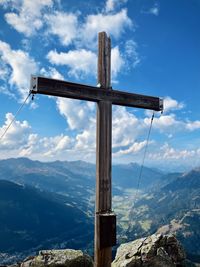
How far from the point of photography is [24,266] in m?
9.87

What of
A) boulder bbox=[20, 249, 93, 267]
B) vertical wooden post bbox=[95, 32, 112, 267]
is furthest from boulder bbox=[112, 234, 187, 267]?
vertical wooden post bbox=[95, 32, 112, 267]

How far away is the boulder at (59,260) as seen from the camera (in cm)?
997

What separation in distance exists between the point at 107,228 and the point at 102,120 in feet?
8.26

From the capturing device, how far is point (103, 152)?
6.61 m

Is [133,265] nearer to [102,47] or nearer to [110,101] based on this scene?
[110,101]

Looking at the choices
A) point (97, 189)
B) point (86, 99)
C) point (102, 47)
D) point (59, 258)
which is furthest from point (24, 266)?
point (102, 47)

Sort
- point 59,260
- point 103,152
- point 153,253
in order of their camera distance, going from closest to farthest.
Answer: point 103,152, point 59,260, point 153,253

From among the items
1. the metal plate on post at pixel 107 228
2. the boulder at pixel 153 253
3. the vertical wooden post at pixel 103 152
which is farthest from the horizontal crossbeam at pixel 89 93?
the boulder at pixel 153 253

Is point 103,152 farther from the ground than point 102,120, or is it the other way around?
point 102,120

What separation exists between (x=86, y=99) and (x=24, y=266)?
6.77 metres

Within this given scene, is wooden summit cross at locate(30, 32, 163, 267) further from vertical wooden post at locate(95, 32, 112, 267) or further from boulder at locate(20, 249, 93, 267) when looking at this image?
boulder at locate(20, 249, 93, 267)

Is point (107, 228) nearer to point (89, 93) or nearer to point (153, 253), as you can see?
point (89, 93)

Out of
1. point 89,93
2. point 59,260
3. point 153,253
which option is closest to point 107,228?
point 89,93

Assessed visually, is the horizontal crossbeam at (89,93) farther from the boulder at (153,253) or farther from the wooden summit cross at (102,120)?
the boulder at (153,253)
